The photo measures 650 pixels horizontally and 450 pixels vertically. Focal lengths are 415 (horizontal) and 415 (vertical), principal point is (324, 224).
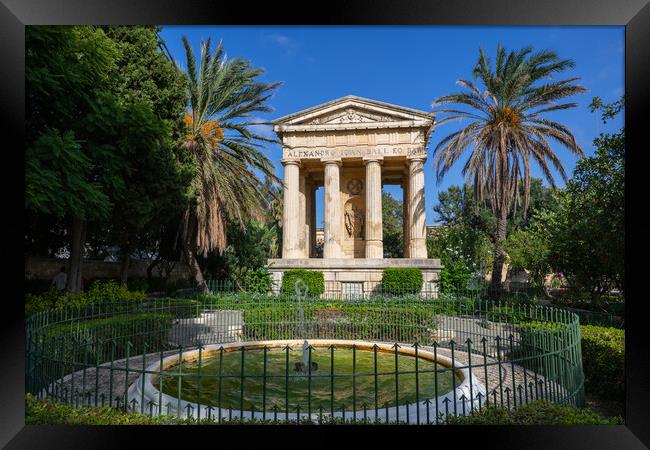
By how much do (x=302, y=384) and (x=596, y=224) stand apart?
7.87m

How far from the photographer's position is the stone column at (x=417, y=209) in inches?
819

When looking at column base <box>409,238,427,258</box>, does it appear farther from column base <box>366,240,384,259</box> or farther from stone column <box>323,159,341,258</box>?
stone column <box>323,159,341,258</box>

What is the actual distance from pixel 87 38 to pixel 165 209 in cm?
583

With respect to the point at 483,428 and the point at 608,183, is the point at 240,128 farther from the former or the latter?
the point at 483,428

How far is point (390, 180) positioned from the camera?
26.7 m

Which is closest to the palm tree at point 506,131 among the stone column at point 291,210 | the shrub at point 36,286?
the stone column at point 291,210

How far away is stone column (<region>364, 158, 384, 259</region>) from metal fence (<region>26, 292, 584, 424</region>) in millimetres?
8505

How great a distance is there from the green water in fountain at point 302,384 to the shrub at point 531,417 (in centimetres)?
62

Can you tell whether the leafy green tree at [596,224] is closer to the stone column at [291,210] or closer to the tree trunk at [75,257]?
the stone column at [291,210]

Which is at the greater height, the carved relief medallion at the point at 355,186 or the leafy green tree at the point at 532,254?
the carved relief medallion at the point at 355,186

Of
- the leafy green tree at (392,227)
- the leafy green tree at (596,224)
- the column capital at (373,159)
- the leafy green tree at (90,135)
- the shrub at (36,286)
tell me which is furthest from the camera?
the leafy green tree at (392,227)

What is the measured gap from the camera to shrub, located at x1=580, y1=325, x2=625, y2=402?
677 centimetres

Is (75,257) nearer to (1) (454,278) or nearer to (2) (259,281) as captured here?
(2) (259,281)
